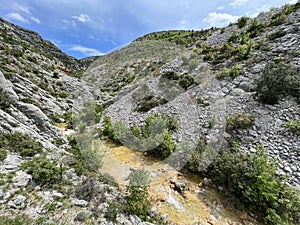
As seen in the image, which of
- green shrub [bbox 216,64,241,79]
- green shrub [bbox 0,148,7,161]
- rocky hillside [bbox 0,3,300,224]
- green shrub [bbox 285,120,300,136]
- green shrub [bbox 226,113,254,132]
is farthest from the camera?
green shrub [bbox 216,64,241,79]

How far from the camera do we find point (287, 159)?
589 centimetres

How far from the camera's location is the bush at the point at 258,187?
4445mm

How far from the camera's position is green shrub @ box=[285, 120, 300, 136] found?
655 cm

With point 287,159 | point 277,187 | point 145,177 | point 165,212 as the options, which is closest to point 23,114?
point 145,177

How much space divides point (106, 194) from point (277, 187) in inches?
216

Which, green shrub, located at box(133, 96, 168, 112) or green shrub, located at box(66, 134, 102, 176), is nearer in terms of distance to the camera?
green shrub, located at box(66, 134, 102, 176)

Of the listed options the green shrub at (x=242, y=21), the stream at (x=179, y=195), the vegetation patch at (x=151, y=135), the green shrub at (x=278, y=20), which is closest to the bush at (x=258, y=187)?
the stream at (x=179, y=195)

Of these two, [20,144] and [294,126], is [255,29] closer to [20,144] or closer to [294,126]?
[294,126]

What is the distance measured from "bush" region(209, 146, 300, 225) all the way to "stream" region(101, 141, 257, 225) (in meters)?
0.52

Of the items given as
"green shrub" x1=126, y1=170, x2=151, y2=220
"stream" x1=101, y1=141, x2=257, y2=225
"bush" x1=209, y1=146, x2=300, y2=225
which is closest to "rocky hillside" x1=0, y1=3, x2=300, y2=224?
"green shrub" x1=126, y1=170, x2=151, y2=220

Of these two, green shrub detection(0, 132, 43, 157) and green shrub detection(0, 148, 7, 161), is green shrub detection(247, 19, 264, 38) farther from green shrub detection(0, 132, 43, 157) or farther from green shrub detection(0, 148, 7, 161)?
green shrub detection(0, 148, 7, 161)

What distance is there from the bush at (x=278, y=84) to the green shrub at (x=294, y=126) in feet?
5.01

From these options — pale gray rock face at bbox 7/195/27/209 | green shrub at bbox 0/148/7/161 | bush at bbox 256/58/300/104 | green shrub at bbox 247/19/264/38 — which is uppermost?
green shrub at bbox 247/19/264/38

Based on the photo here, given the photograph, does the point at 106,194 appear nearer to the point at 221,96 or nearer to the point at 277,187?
the point at 277,187
